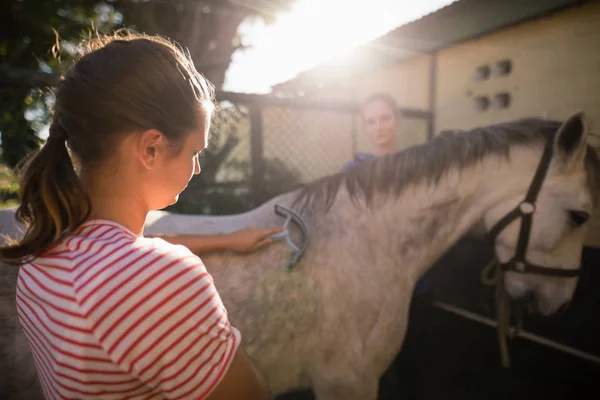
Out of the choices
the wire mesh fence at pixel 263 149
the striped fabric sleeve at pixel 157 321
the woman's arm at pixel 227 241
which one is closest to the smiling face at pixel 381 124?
the wire mesh fence at pixel 263 149

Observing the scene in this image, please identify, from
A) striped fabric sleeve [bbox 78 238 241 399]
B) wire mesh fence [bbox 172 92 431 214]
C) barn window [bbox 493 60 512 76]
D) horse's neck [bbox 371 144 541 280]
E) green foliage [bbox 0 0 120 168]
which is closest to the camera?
striped fabric sleeve [bbox 78 238 241 399]

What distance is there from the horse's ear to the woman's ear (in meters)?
1.69

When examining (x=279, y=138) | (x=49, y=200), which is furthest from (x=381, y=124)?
(x=49, y=200)

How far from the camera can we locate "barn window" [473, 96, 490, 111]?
3873 mm

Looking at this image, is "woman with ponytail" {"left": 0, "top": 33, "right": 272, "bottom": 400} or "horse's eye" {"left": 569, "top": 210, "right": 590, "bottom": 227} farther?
"horse's eye" {"left": 569, "top": 210, "right": 590, "bottom": 227}

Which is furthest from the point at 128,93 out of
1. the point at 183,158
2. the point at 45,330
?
the point at 45,330

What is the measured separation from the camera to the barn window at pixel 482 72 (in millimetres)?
3836

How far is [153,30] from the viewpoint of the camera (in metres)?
3.82

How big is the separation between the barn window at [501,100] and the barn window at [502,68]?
0.23m

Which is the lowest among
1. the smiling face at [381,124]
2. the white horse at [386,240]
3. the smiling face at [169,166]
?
the white horse at [386,240]

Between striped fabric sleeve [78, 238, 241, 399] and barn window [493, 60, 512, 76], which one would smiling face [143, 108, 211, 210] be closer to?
striped fabric sleeve [78, 238, 241, 399]

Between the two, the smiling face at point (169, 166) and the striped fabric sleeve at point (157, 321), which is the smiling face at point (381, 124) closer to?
the smiling face at point (169, 166)

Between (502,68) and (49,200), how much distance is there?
4.45 metres

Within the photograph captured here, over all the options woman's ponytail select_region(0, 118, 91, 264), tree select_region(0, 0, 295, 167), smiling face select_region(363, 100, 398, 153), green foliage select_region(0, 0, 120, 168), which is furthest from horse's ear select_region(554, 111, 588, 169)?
green foliage select_region(0, 0, 120, 168)
